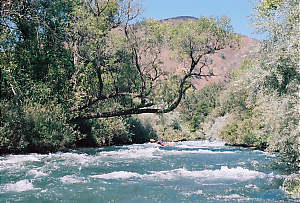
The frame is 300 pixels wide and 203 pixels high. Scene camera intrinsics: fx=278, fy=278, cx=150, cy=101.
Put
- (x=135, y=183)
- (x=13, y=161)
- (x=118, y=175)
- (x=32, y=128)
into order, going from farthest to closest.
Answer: (x=32, y=128) < (x=13, y=161) < (x=118, y=175) < (x=135, y=183)

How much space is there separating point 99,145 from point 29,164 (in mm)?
14147

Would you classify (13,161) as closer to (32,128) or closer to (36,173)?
(32,128)

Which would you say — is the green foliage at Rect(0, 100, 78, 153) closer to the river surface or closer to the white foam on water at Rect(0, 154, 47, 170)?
the white foam on water at Rect(0, 154, 47, 170)

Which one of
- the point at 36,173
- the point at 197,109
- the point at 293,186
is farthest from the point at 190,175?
the point at 197,109

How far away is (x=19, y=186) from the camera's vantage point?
31.0 ft

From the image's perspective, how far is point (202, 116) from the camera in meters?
106

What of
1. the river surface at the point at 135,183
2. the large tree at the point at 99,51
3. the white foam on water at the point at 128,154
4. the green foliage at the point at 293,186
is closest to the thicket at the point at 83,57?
the large tree at the point at 99,51

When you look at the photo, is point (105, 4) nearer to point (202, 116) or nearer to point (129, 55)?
point (129, 55)

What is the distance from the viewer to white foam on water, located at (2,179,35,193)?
9007 mm

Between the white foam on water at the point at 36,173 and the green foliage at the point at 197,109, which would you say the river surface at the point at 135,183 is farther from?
the green foliage at the point at 197,109

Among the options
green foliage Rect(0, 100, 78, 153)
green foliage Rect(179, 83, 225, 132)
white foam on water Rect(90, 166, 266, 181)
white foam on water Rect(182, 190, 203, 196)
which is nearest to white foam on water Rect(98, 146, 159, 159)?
green foliage Rect(0, 100, 78, 153)

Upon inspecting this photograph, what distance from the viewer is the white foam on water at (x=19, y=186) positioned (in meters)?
9.01

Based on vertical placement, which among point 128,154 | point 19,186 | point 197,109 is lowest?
point 197,109

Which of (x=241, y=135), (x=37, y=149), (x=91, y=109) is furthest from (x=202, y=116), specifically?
(x=37, y=149)
